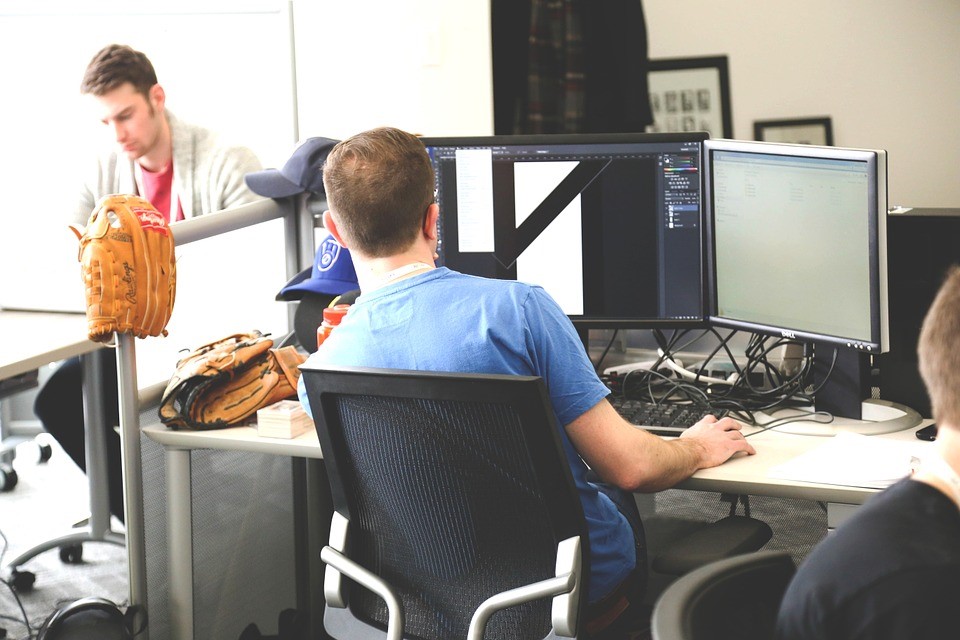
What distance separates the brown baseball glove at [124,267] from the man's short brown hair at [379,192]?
532 millimetres

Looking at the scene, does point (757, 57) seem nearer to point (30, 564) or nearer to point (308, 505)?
point (308, 505)

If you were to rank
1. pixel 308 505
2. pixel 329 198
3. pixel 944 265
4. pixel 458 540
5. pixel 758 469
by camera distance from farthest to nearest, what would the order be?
1. pixel 308 505
2. pixel 944 265
3. pixel 758 469
4. pixel 329 198
5. pixel 458 540

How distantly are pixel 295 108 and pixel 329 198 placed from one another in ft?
7.77

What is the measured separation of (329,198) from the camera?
1.59m

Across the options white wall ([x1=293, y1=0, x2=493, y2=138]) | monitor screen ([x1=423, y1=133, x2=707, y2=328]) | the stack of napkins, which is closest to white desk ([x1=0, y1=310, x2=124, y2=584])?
the stack of napkins

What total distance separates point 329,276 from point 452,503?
952 mm

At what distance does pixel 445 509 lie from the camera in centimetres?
144

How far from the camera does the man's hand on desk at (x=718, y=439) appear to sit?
1756 mm

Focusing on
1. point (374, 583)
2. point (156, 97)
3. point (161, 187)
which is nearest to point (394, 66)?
point (156, 97)

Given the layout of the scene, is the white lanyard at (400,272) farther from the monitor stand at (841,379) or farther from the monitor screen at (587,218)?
the monitor stand at (841,379)

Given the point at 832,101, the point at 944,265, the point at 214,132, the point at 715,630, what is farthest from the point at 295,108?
the point at 715,630

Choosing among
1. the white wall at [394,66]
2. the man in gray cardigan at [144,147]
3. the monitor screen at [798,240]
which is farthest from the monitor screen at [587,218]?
the white wall at [394,66]

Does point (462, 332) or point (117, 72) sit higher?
point (117, 72)

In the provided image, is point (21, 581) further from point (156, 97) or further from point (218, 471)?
point (156, 97)
